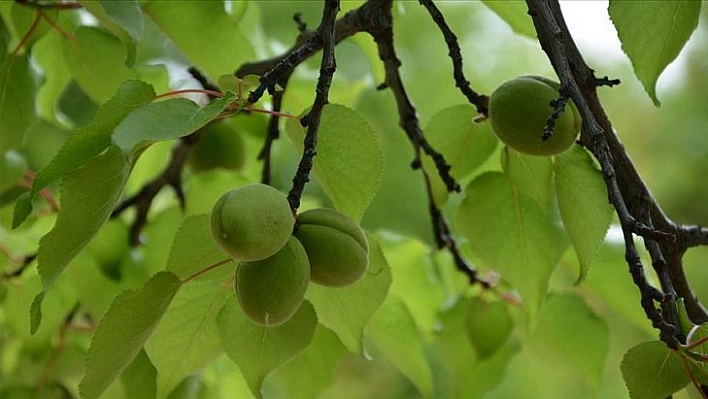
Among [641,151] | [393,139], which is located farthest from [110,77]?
[641,151]

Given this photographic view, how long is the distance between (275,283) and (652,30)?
0.80 ft

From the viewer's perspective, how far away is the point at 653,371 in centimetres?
50

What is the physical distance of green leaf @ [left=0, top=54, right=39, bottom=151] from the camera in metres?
0.75

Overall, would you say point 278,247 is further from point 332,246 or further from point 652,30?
point 652,30

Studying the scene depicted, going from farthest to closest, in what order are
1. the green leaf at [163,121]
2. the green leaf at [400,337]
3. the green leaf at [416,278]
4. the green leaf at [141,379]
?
the green leaf at [416,278] < the green leaf at [400,337] < the green leaf at [141,379] < the green leaf at [163,121]

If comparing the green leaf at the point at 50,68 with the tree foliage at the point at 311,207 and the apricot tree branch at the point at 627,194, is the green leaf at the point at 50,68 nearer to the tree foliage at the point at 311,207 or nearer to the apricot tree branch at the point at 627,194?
the tree foliage at the point at 311,207

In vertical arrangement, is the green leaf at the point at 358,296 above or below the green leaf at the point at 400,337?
above

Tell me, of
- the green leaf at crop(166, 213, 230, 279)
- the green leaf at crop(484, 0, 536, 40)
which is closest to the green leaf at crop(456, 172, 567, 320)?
the green leaf at crop(484, 0, 536, 40)

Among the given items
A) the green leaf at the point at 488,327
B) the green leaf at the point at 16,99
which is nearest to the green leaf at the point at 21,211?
the green leaf at the point at 16,99

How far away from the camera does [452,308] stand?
86 centimetres

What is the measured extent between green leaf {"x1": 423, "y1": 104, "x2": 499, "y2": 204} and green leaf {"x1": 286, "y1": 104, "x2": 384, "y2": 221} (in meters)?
0.14

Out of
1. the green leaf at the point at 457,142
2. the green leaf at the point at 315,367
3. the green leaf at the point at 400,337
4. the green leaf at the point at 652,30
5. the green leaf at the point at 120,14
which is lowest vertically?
the green leaf at the point at 315,367

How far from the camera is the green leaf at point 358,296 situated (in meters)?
0.62

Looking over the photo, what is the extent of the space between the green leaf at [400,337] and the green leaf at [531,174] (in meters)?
0.19
